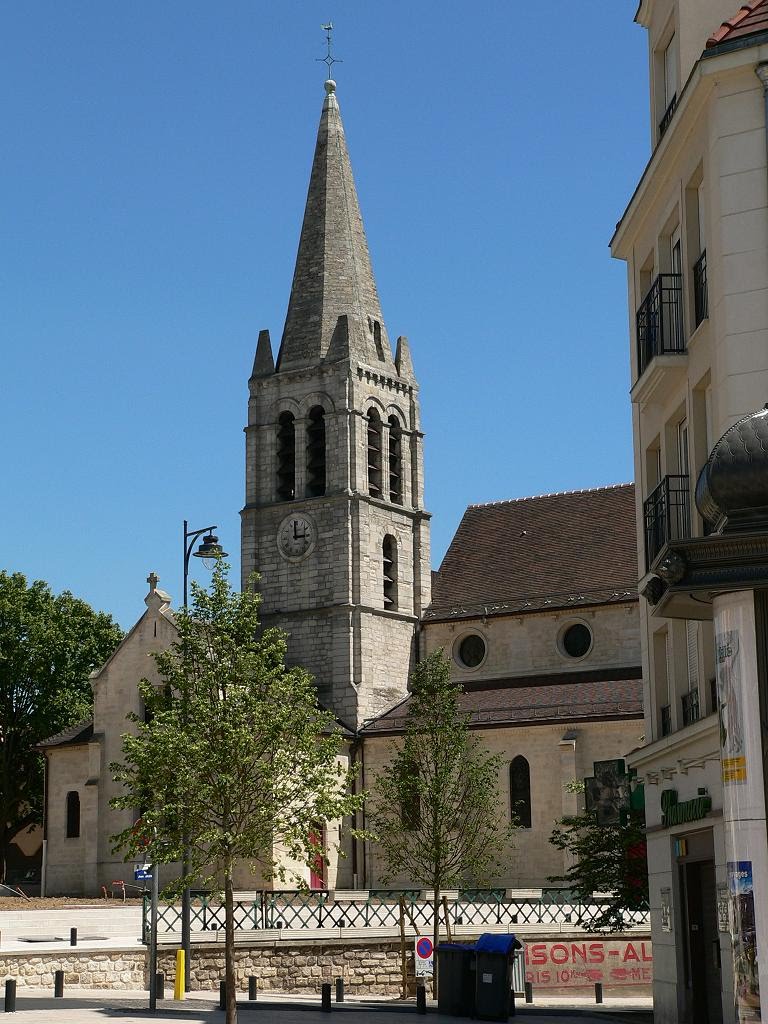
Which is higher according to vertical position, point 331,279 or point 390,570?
point 331,279

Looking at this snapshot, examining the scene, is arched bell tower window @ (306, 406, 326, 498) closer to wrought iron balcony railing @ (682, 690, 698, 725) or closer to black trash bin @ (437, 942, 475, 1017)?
black trash bin @ (437, 942, 475, 1017)

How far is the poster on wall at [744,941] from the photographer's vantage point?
11.1 m

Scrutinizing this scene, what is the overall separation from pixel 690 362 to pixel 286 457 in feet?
138

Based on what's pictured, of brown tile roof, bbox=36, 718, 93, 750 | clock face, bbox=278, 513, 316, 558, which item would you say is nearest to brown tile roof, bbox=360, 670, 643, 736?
clock face, bbox=278, 513, 316, 558

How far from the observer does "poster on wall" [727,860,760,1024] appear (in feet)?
36.6

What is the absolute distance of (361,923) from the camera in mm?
41250

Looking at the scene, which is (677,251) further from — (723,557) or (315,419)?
(315,419)

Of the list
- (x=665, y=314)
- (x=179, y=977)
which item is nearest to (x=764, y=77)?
(x=665, y=314)

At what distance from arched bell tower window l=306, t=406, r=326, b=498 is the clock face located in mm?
1116

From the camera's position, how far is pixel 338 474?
58469mm

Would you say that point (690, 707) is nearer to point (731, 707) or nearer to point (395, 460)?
point (731, 707)

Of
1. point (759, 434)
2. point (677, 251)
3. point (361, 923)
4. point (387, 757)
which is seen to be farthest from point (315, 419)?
point (759, 434)

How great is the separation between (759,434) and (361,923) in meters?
32.0

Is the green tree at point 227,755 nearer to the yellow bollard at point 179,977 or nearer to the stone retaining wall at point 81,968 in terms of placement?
the yellow bollard at point 179,977
